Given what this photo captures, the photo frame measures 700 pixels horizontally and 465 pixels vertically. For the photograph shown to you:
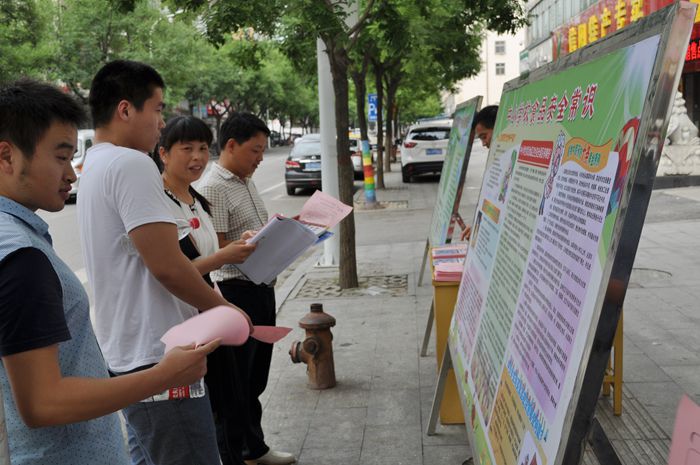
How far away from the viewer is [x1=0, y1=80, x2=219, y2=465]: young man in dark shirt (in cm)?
146

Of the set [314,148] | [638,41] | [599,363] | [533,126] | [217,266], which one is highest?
[638,41]

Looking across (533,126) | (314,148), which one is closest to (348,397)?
(533,126)

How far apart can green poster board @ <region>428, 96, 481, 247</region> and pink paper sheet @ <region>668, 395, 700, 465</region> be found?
14.8ft

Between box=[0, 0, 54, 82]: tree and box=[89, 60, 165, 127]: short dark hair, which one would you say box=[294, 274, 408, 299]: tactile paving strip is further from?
box=[0, 0, 54, 82]: tree

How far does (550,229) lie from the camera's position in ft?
6.71

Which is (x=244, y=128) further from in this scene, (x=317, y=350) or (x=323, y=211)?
(x=317, y=350)

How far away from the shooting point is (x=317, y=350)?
5.08 meters

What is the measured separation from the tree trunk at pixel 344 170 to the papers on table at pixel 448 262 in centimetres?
313

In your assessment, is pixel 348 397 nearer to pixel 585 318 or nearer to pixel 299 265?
pixel 585 318

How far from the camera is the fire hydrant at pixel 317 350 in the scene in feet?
16.6

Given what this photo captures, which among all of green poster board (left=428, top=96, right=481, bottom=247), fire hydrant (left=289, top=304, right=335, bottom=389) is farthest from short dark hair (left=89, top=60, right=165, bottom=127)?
green poster board (left=428, top=96, right=481, bottom=247)

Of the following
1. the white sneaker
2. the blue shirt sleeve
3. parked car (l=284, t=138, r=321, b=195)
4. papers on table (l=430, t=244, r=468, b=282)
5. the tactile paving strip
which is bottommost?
parked car (l=284, t=138, r=321, b=195)

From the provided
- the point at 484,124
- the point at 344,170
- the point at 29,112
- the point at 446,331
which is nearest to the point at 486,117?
the point at 484,124

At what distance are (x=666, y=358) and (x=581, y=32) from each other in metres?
21.4
